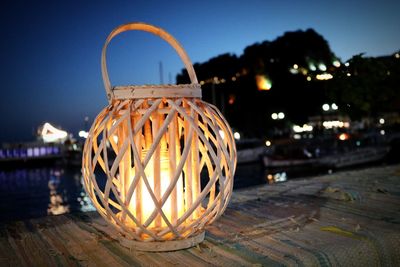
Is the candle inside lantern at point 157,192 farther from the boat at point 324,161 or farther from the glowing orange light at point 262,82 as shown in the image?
the glowing orange light at point 262,82

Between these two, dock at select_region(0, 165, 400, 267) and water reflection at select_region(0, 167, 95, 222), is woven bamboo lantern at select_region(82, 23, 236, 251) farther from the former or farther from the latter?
water reflection at select_region(0, 167, 95, 222)

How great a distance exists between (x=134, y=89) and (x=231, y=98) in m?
41.6

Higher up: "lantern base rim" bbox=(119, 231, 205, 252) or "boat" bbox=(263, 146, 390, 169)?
"lantern base rim" bbox=(119, 231, 205, 252)

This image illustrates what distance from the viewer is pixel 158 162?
359 centimetres

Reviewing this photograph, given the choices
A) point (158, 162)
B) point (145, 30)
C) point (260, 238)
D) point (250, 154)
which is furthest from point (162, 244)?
point (250, 154)

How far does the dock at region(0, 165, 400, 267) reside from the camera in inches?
132

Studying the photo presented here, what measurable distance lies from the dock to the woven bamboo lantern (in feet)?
0.77

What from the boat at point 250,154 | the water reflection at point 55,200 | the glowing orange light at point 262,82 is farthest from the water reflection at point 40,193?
the glowing orange light at point 262,82

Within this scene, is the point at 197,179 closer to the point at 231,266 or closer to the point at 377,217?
the point at 231,266

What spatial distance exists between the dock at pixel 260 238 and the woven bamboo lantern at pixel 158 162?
235 millimetres

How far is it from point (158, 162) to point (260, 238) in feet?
4.44

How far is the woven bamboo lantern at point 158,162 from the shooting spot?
11.1 ft

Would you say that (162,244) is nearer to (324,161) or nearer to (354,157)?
(324,161)

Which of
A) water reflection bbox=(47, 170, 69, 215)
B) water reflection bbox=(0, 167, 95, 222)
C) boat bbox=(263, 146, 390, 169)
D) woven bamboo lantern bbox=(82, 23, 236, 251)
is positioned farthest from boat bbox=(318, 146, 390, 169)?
woven bamboo lantern bbox=(82, 23, 236, 251)
